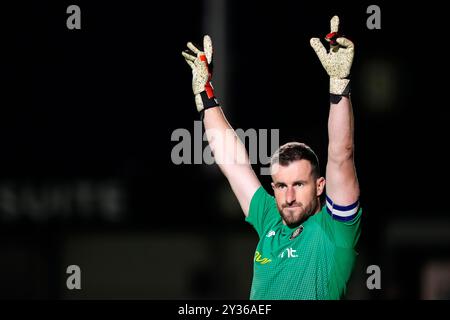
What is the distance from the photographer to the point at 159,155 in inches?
524

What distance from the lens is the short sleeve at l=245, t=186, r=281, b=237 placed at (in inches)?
337

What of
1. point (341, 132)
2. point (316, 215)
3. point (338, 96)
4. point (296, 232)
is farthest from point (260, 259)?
point (338, 96)

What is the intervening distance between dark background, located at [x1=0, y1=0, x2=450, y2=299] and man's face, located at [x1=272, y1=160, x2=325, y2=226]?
4.22 metres

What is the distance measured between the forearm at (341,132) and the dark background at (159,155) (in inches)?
184

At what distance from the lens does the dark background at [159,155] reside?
12602mm

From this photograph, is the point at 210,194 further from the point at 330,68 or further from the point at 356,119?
the point at 330,68

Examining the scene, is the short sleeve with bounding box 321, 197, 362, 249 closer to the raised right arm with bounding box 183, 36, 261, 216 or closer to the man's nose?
the man's nose

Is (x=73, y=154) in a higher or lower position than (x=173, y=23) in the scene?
lower

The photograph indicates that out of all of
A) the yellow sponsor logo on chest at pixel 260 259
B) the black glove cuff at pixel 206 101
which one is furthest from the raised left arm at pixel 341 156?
the black glove cuff at pixel 206 101

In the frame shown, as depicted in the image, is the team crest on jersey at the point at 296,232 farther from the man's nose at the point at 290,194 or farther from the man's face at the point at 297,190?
the man's nose at the point at 290,194

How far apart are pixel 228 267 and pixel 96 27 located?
3.80m

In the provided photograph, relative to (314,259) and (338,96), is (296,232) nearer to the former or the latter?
(314,259)

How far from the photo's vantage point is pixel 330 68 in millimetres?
7770
